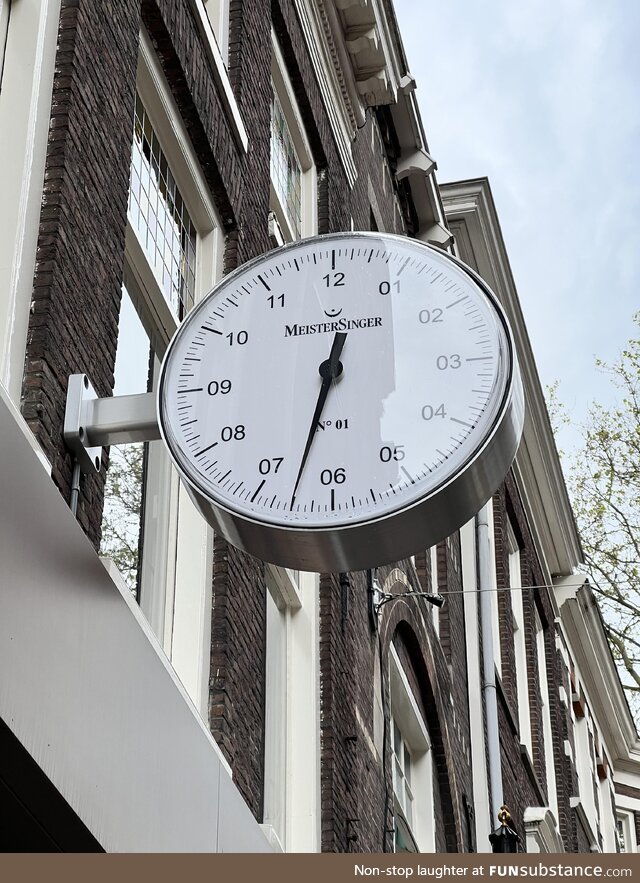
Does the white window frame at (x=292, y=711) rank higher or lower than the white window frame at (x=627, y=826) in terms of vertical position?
lower

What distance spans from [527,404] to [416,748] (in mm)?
8322

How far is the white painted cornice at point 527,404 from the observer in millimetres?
19062

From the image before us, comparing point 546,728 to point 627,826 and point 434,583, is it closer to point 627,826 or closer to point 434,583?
point 434,583

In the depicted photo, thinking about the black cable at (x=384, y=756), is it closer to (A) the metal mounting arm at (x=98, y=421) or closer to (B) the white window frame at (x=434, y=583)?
(B) the white window frame at (x=434, y=583)

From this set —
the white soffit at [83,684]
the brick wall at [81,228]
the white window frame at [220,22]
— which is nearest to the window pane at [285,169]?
the white window frame at [220,22]

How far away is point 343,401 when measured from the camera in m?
4.87

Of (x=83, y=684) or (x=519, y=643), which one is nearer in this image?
(x=83, y=684)

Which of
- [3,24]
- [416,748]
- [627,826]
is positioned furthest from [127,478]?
[627,826]

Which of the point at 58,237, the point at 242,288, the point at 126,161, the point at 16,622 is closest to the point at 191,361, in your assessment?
the point at 242,288

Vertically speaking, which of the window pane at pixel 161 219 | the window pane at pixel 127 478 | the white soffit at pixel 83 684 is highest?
the window pane at pixel 161 219

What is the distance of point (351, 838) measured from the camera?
9.30m

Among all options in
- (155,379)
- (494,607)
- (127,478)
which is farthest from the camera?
(494,607)

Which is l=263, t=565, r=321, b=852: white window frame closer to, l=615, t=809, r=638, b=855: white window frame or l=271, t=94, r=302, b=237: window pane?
l=271, t=94, r=302, b=237: window pane

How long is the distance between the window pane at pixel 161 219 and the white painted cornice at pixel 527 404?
1105 centimetres
